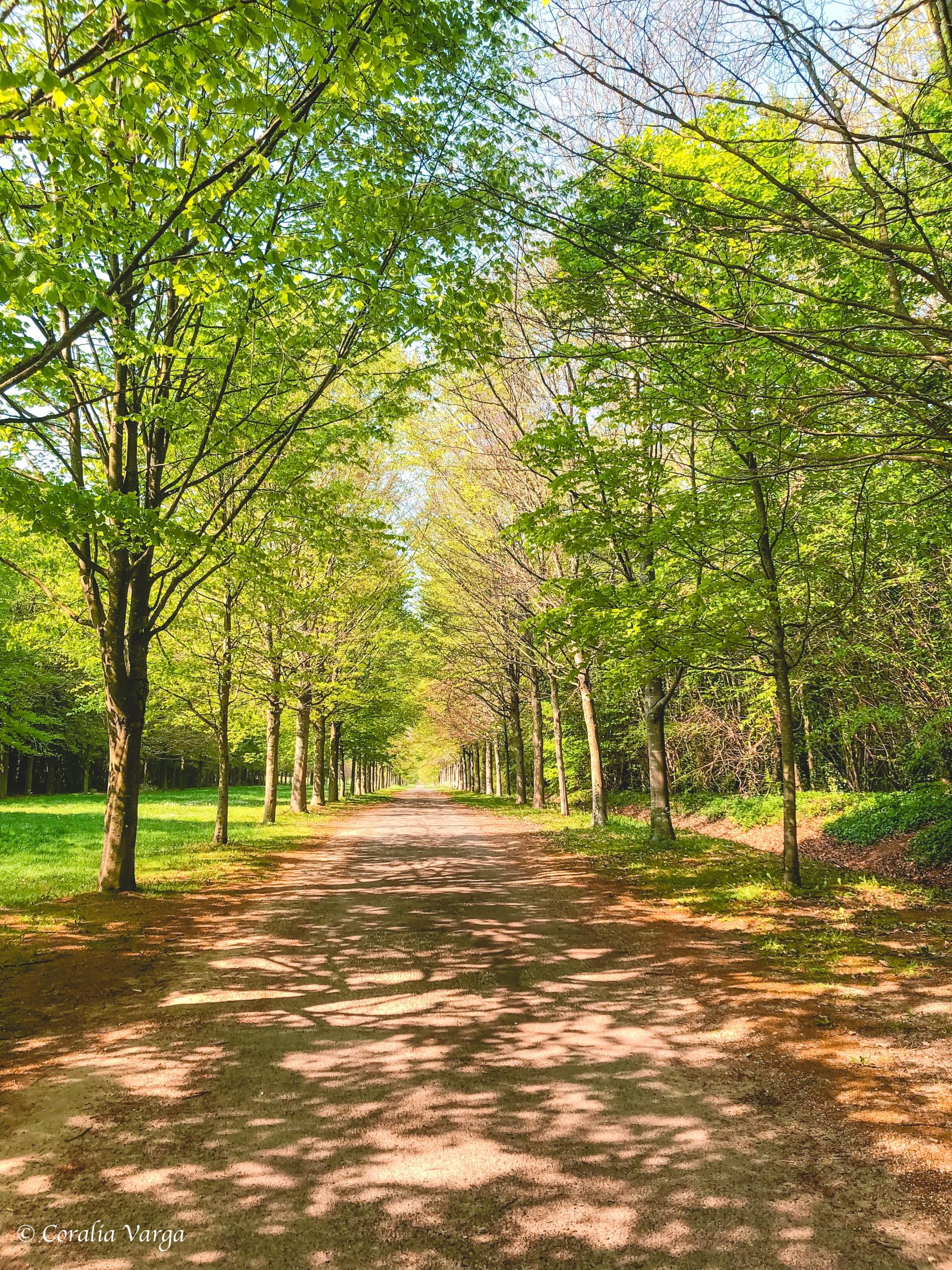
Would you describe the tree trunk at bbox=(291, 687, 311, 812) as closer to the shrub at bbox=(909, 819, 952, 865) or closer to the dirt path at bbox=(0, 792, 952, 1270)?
the dirt path at bbox=(0, 792, 952, 1270)

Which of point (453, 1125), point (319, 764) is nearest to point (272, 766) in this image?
point (319, 764)

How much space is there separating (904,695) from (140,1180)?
48.7 feet

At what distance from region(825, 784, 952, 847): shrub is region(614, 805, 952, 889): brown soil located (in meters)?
0.22

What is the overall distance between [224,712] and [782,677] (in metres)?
11.4

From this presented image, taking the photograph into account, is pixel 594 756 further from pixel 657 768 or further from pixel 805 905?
pixel 805 905

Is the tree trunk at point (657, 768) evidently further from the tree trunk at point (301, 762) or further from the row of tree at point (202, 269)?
the tree trunk at point (301, 762)

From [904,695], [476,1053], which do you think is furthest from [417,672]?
[476,1053]

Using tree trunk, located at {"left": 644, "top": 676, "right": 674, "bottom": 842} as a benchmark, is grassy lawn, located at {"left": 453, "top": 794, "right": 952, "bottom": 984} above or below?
below

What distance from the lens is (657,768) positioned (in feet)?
44.9

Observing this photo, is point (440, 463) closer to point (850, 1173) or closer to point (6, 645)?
point (6, 645)

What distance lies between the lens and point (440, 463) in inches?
677

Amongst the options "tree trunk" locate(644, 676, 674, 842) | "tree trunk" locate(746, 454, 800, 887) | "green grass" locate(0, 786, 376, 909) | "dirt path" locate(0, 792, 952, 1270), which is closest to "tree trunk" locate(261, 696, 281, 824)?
"green grass" locate(0, 786, 376, 909)

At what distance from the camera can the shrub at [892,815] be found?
1315 cm

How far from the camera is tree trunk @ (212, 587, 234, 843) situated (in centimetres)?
1377
